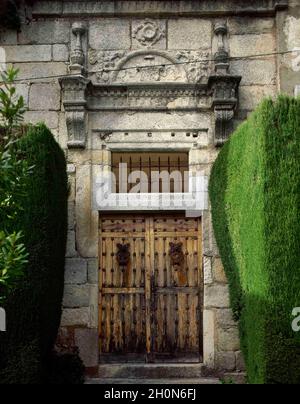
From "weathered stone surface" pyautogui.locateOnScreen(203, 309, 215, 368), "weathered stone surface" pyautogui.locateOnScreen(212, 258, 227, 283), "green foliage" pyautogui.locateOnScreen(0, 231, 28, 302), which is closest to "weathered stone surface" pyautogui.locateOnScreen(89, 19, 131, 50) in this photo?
"weathered stone surface" pyautogui.locateOnScreen(212, 258, 227, 283)

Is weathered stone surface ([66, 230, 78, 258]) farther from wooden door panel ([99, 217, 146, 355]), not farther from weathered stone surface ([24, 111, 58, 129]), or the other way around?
weathered stone surface ([24, 111, 58, 129])

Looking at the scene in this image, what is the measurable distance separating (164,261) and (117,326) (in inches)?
36.5

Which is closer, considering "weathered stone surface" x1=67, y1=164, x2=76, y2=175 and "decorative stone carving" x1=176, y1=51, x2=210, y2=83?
"weathered stone surface" x1=67, y1=164, x2=76, y2=175

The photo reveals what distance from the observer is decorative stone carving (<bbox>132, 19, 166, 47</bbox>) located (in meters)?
7.55

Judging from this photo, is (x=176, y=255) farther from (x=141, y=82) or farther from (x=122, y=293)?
(x=141, y=82)

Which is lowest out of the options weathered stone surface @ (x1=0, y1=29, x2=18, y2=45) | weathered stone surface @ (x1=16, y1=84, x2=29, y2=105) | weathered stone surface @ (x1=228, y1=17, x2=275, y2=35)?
weathered stone surface @ (x1=16, y1=84, x2=29, y2=105)

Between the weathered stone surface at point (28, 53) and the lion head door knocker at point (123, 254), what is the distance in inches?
Answer: 98.0

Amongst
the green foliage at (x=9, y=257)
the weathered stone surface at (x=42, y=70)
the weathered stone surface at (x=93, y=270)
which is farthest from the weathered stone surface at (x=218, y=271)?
the green foliage at (x=9, y=257)

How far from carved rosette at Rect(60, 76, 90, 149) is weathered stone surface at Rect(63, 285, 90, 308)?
5.47 feet

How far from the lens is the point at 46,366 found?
235 inches

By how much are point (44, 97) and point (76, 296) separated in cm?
245

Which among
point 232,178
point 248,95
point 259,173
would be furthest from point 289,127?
point 248,95

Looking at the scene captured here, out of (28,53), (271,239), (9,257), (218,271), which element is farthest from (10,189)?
(28,53)

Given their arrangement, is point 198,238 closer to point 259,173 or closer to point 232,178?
point 232,178
